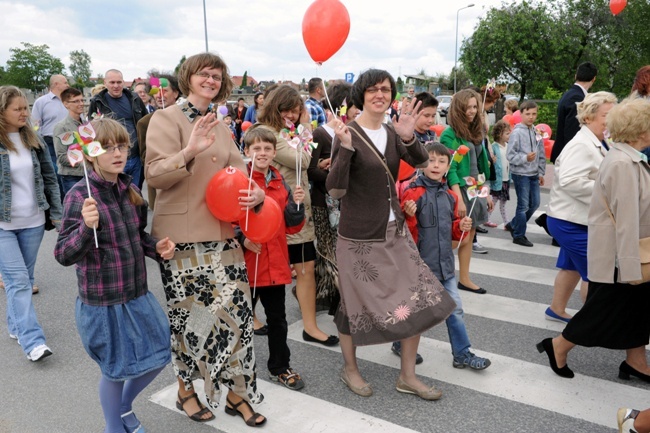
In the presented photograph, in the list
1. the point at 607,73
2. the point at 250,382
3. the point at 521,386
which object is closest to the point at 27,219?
the point at 250,382

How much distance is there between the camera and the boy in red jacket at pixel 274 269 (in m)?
3.63

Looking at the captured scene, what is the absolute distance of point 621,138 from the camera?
→ 3385 millimetres

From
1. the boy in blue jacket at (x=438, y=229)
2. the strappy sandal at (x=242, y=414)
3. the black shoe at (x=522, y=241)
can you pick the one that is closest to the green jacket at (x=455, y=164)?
the boy in blue jacket at (x=438, y=229)

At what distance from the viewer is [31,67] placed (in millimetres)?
93812

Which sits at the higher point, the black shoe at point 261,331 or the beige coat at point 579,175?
the beige coat at point 579,175

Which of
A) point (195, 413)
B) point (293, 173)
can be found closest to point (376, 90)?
point (293, 173)

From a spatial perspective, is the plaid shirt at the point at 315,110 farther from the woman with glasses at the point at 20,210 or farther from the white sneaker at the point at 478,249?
the woman with glasses at the point at 20,210

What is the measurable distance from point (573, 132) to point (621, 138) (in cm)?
359

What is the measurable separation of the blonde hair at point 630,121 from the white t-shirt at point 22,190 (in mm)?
4228

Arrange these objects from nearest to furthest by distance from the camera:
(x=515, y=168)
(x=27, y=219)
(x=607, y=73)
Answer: (x=27, y=219)
(x=515, y=168)
(x=607, y=73)

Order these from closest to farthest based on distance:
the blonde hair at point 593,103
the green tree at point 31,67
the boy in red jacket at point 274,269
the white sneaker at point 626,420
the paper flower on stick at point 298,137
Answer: the white sneaker at point 626,420, the boy in red jacket at point 274,269, the paper flower on stick at point 298,137, the blonde hair at point 593,103, the green tree at point 31,67

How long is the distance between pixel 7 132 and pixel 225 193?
7.59ft

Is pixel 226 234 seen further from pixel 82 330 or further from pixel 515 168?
pixel 515 168

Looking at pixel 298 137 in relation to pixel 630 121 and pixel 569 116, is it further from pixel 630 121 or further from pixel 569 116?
pixel 569 116
